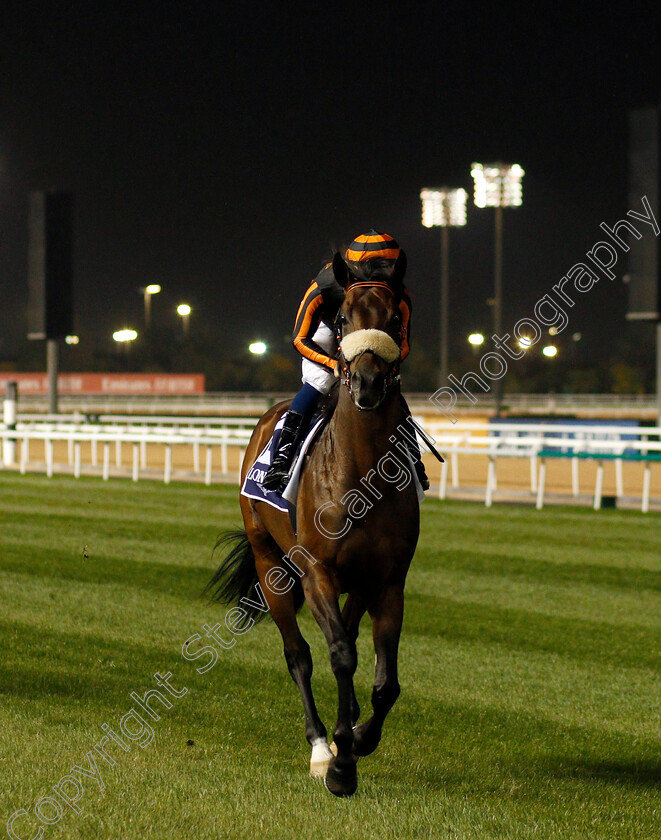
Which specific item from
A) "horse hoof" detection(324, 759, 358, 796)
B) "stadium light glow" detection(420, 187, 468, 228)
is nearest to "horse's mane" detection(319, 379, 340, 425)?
"horse hoof" detection(324, 759, 358, 796)

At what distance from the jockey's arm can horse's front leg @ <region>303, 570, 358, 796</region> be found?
0.94 metres

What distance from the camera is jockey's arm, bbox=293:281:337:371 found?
14.0 ft

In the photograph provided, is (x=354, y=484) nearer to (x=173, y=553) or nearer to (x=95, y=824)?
(x=95, y=824)

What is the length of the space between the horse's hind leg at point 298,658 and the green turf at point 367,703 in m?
0.10

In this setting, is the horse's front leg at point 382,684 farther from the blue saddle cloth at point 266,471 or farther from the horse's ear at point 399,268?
the horse's ear at point 399,268

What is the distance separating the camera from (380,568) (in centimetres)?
371

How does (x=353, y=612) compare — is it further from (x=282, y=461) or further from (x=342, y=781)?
(x=342, y=781)

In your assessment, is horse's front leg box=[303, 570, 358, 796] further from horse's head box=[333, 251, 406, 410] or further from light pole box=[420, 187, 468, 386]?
light pole box=[420, 187, 468, 386]

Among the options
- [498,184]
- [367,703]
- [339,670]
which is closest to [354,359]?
[339,670]

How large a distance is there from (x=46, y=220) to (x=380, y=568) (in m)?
16.2

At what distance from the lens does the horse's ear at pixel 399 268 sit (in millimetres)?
3719

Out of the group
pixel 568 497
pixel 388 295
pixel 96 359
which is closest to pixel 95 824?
pixel 388 295

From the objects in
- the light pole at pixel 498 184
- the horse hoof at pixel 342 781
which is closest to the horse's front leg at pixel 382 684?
the horse hoof at pixel 342 781

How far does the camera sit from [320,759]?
12.2 feet
